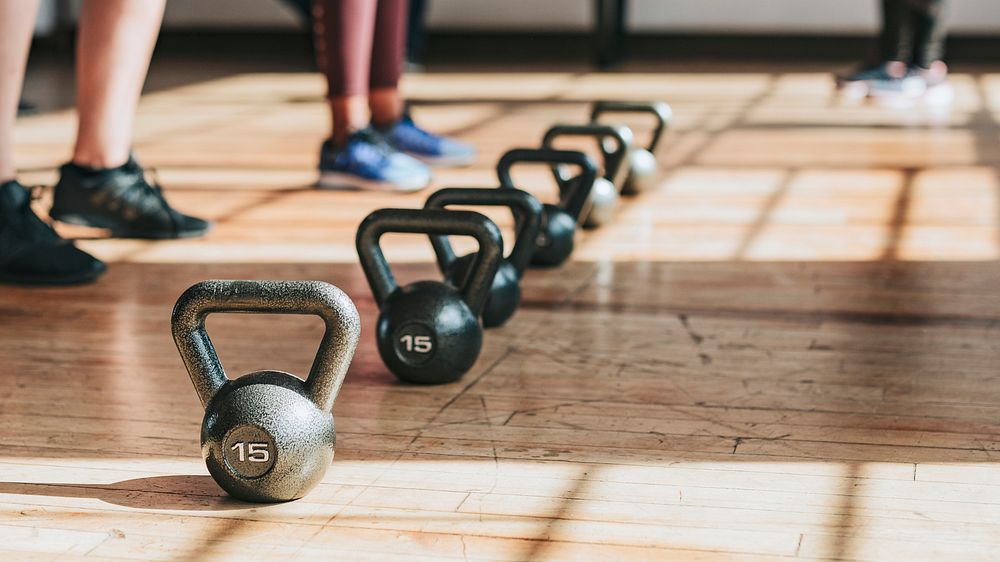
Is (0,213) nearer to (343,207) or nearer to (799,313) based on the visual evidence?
(343,207)

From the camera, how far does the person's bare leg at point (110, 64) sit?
1.92 metres

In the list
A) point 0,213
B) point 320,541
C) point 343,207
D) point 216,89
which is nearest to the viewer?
point 320,541

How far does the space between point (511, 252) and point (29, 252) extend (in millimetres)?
757

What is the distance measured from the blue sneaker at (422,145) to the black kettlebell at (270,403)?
6.02ft

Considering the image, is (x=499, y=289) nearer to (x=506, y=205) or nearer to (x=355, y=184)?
(x=506, y=205)

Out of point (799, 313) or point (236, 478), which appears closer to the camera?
point (236, 478)

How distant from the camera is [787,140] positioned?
3.31m

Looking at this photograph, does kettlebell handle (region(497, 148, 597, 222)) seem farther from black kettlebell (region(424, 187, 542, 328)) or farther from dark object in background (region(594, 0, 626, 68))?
dark object in background (region(594, 0, 626, 68))

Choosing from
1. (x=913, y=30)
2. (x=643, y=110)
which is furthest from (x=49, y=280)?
(x=913, y=30)

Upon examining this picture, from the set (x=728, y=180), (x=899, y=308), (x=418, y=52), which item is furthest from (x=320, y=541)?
(x=418, y=52)

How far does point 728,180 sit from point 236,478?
189 cm

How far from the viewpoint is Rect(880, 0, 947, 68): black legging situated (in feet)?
14.0

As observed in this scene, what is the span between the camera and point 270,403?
102 centimetres

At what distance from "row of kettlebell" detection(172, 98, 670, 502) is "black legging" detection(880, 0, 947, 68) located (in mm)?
2692
